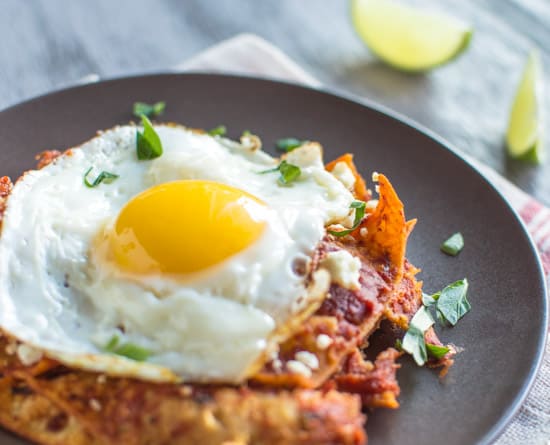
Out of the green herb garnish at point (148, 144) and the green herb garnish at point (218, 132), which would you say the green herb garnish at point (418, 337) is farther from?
the green herb garnish at point (218, 132)

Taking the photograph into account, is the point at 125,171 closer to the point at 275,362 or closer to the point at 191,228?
the point at 191,228

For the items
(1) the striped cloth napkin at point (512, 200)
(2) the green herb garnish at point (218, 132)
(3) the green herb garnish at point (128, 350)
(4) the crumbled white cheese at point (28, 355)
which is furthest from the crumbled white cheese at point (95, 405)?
(2) the green herb garnish at point (218, 132)

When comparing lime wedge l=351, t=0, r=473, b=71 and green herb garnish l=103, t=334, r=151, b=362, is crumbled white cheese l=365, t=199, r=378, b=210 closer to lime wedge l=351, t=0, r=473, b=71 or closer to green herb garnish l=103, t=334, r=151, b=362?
green herb garnish l=103, t=334, r=151, b=362

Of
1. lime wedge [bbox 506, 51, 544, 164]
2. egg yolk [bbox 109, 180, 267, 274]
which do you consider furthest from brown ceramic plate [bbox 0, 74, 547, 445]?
lime wedge [bbox 506, 51, 544, 164]

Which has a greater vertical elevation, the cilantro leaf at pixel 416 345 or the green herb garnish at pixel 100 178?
the green herb garnish at pixel 100 178

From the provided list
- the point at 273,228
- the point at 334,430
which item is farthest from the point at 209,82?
the point at 334,430

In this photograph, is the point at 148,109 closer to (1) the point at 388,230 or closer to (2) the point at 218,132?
(2) the point at 218,132
